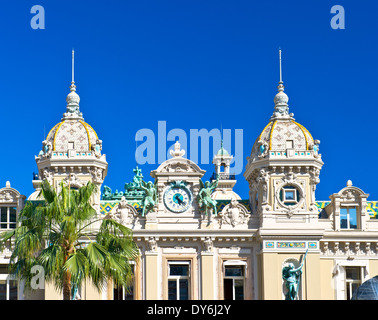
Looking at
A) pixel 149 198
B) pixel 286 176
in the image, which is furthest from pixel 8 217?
pixel 286 176

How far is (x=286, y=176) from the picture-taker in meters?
59.3

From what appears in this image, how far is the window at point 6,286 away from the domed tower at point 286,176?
15.9 metres

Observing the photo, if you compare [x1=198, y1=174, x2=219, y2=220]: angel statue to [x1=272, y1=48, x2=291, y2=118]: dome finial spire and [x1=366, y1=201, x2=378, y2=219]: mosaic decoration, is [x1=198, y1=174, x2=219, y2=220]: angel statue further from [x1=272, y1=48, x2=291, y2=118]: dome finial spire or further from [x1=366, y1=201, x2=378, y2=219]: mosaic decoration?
[x1=366, y1=201, x2=378, y2=219]: mosaic decoration

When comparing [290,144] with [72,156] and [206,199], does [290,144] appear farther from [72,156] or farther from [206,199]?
[72,156]

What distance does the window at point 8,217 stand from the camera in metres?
59.2

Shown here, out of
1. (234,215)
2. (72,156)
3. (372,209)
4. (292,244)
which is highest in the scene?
(72,156)

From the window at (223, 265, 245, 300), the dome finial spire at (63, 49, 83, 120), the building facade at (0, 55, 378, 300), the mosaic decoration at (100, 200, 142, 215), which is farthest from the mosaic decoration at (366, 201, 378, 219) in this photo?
the dome finial spire at (63, 49, 83, 120)

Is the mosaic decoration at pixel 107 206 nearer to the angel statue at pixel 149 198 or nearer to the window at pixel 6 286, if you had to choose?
the angel statue at pixel 149 198

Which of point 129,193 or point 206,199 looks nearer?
point 206,199

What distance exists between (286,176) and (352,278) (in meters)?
7.65

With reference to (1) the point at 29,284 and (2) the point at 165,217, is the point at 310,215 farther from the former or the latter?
(1) the point at 29,284

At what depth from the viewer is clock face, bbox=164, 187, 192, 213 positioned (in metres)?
59.3

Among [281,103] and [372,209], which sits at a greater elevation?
[281,103]
